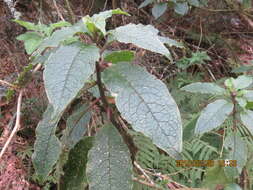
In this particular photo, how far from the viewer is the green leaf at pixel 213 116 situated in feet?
2.80

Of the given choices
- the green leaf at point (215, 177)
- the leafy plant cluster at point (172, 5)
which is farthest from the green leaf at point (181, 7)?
the green leaf at point (215, 177)

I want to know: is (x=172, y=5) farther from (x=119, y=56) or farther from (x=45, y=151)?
(x=45, y=151)

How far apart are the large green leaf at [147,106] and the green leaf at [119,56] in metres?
0.05

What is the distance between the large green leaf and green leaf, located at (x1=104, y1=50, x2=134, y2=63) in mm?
46

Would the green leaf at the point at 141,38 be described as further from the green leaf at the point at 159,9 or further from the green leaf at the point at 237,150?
the green leaf at the point at 159,9

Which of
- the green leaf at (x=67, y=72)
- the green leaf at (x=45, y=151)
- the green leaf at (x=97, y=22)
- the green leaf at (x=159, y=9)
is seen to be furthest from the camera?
the green leaf at (x=159, y=9)

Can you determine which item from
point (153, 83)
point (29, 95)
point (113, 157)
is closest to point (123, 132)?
point (113, 157)

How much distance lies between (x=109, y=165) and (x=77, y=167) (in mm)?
185

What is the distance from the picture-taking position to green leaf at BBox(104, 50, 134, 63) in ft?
2.17

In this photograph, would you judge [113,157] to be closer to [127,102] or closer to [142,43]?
[127,102]

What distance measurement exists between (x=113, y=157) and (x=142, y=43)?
11.4 inches

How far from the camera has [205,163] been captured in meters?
1.07

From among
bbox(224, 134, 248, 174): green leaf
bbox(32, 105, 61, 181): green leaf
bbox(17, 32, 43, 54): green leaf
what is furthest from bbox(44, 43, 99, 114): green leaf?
bbox(17, 32, 43, 54): green leaf

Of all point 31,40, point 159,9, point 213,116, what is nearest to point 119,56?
point 213,116
